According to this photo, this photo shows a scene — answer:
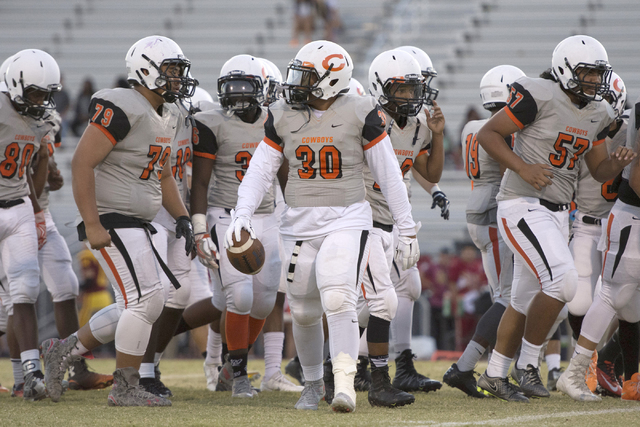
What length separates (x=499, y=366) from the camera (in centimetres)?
481

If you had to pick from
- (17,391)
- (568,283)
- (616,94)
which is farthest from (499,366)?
(17,391)

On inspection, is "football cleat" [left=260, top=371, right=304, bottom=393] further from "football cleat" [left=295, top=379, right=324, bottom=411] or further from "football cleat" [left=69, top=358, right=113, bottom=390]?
"football cleat" [left=295, top=379, right=324, bottom=411]

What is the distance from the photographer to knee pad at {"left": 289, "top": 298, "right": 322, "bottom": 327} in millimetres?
4293

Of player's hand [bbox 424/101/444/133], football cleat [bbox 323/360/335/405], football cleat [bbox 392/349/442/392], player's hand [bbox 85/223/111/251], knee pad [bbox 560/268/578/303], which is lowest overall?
football cleat [bbox 392/349/442/392]

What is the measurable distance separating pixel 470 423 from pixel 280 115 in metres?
1.82

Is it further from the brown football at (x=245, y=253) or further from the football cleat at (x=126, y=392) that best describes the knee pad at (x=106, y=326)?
the brown football at (x=245, y=253)

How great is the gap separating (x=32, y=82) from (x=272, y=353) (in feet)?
8.04

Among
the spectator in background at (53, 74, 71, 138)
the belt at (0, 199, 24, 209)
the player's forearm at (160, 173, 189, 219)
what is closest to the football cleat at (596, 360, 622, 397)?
the player's forearm at (160, 173, 189, 219)

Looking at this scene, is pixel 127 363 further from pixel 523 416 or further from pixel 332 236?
pixel 523 416

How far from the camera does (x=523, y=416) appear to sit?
13.2ft

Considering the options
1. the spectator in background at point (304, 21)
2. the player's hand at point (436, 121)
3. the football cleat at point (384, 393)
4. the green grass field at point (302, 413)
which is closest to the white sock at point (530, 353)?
the green grass field at point (302, 413)

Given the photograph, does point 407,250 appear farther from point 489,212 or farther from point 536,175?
point 489,212

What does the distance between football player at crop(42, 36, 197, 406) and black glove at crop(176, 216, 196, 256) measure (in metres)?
0.24

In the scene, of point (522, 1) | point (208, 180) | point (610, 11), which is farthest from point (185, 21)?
point (208, 180)
